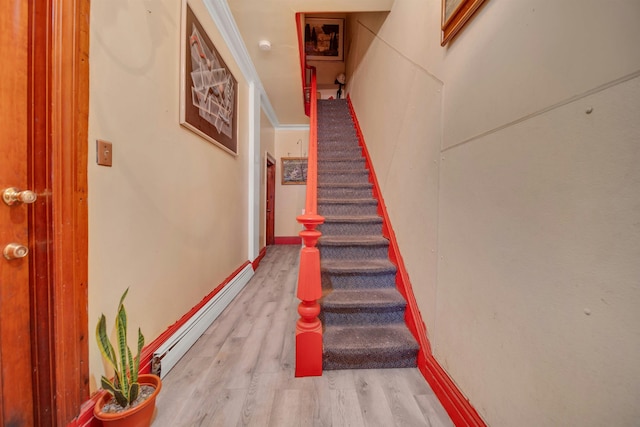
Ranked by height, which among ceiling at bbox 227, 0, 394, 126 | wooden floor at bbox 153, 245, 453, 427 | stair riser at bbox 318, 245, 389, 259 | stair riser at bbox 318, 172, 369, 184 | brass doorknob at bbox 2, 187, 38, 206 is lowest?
wooden floor at bbox 153, 245, 453, 427

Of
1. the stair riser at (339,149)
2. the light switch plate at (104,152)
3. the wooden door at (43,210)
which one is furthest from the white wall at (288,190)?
the wooden door at (43,210)

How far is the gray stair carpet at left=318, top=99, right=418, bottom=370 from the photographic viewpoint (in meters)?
1.39

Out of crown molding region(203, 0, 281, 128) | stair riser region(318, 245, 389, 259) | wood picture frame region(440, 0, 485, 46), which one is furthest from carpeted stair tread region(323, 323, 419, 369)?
crown molding region(203, 0, 281, 128)

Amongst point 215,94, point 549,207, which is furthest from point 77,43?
point 549,207

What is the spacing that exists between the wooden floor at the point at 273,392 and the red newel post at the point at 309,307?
0.09m

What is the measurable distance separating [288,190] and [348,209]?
274 centimetres

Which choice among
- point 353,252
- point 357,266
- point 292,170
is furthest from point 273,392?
point 292,170

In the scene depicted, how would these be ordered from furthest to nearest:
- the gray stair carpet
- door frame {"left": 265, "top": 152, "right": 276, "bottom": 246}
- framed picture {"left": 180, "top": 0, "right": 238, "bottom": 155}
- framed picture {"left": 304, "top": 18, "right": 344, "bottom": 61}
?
framed picture {"left": 304, "top": 18, "right": 344, "bottom": 61}, door frame {"left": 265, "top": 152, "right": 276, "bottom": 246}, framed picture {"left": 180, "top": 0, "right": 238, "bottom": 155}, the gray stair carpet

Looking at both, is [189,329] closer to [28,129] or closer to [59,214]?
[59,214]

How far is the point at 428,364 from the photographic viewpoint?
1.29m

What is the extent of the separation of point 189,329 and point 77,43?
1.60m

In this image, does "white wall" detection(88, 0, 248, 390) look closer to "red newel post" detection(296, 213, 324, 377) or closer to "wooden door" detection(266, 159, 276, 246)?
"red newel post" detection(296, 213, 324, 377)

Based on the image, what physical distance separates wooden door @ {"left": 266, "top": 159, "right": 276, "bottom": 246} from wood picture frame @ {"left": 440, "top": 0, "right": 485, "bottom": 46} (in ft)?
12.4

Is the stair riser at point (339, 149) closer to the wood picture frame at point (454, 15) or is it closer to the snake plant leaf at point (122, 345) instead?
the wood picture frame at point (454, 15)
